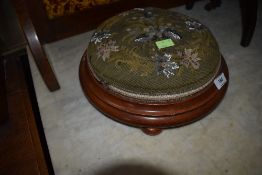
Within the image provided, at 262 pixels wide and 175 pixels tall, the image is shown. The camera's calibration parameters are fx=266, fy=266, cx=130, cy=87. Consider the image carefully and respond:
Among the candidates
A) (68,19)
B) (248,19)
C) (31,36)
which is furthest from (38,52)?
(248,19)

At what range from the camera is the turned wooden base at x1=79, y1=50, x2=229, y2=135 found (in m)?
0.93

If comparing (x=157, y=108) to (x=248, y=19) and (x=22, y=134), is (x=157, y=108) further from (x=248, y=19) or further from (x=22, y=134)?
(x=248, y=19)

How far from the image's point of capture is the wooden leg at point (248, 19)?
1321mm


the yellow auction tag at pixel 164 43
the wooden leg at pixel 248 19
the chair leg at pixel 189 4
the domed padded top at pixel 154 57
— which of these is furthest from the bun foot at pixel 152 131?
the chair leg at pixel 189 4

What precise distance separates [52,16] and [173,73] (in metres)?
0.89

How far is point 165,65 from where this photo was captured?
0.92 meters

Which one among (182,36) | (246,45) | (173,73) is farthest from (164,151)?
(246,45)

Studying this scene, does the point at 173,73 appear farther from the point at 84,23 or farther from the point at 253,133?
the point at 84,23

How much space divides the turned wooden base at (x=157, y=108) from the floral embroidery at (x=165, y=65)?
10cm

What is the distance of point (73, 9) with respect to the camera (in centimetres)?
148

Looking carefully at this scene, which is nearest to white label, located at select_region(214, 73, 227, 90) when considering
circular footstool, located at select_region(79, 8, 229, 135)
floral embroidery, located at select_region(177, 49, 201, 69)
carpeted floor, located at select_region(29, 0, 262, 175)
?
circular footstool, located at select_region(79, 8, 229, 135)

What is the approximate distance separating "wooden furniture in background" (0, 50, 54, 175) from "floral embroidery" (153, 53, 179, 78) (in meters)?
0.61

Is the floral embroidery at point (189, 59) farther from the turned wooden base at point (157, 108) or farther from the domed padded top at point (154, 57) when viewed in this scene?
the turned wooden base at point (157, 108)

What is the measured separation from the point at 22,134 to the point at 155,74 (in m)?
0.67
